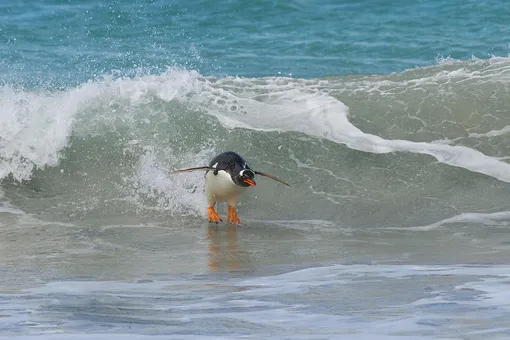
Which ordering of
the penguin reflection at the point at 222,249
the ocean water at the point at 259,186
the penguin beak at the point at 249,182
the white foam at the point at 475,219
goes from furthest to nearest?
the white foam at the point at 475,219
the penguin beak at the point at 249,182
the penguin reflection at the point at 222,249
the ocean water at the point at 259,186

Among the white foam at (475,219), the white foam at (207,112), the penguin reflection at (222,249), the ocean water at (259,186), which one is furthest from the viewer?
the white foam at (207,112)

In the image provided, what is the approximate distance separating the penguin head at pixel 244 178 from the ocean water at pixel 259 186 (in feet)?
1.49

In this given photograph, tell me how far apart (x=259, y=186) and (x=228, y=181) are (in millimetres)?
1575

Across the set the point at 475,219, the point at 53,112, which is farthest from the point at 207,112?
the point at 475,219

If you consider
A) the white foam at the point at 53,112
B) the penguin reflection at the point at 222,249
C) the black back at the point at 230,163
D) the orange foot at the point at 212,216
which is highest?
the white foam at the point at 53,112

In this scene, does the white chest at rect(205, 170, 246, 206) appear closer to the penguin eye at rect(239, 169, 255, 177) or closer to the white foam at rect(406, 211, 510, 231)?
the penguin eye at rect(239, 169, 255, 177)

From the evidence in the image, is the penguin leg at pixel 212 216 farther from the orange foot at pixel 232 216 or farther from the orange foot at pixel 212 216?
the orange foot at pixel 232 216

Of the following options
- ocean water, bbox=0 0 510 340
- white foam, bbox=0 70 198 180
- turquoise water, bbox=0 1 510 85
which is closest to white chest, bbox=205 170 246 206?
ocean water, bbox=0 0 510 340

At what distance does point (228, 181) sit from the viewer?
365 inches

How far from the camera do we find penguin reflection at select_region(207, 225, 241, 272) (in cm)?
763

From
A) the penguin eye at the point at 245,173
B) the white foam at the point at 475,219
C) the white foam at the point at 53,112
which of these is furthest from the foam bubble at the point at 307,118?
the penguin eye at the point at 245,173

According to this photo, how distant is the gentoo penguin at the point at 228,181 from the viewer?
30.2 ft

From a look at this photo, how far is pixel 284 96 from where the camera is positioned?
41.6 ft

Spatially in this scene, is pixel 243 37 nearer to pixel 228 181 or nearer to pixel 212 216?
pixel 212 216
